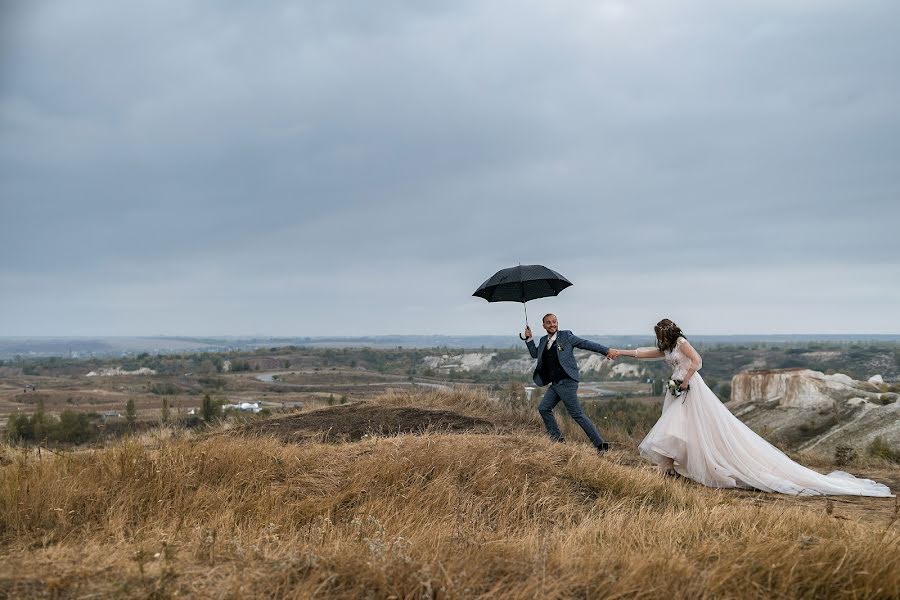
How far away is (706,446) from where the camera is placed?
877 centimetres

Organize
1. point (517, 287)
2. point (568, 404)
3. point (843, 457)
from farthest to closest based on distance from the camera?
1. point (843, 457)
2. point (517, 287)
3. point (568, 404)

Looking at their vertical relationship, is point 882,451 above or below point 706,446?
below

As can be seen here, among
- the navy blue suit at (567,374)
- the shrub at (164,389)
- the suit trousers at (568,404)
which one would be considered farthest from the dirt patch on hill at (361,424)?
the shrub at (164,389)

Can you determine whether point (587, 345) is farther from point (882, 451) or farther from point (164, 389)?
point (164, 389)

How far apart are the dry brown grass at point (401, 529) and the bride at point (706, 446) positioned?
64cm

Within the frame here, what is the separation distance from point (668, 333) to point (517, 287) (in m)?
2.82

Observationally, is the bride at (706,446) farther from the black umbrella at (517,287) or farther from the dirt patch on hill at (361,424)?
the dirt patch on hill at (361,424)

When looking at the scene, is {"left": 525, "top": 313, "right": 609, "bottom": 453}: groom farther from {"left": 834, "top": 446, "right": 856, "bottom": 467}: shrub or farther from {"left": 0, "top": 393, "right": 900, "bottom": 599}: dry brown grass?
{"left": 834, "top": 446, "right": 856, "bottom": 467}: shrub

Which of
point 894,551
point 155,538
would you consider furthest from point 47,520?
point 894,551

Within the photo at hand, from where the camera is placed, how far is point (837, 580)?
3.89 m

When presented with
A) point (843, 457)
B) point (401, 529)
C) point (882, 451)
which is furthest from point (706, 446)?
point (882, 451)

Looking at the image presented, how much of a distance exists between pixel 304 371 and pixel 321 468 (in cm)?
12078

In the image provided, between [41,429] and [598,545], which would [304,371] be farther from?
[598,545]

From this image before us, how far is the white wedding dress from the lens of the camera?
8.57 m
